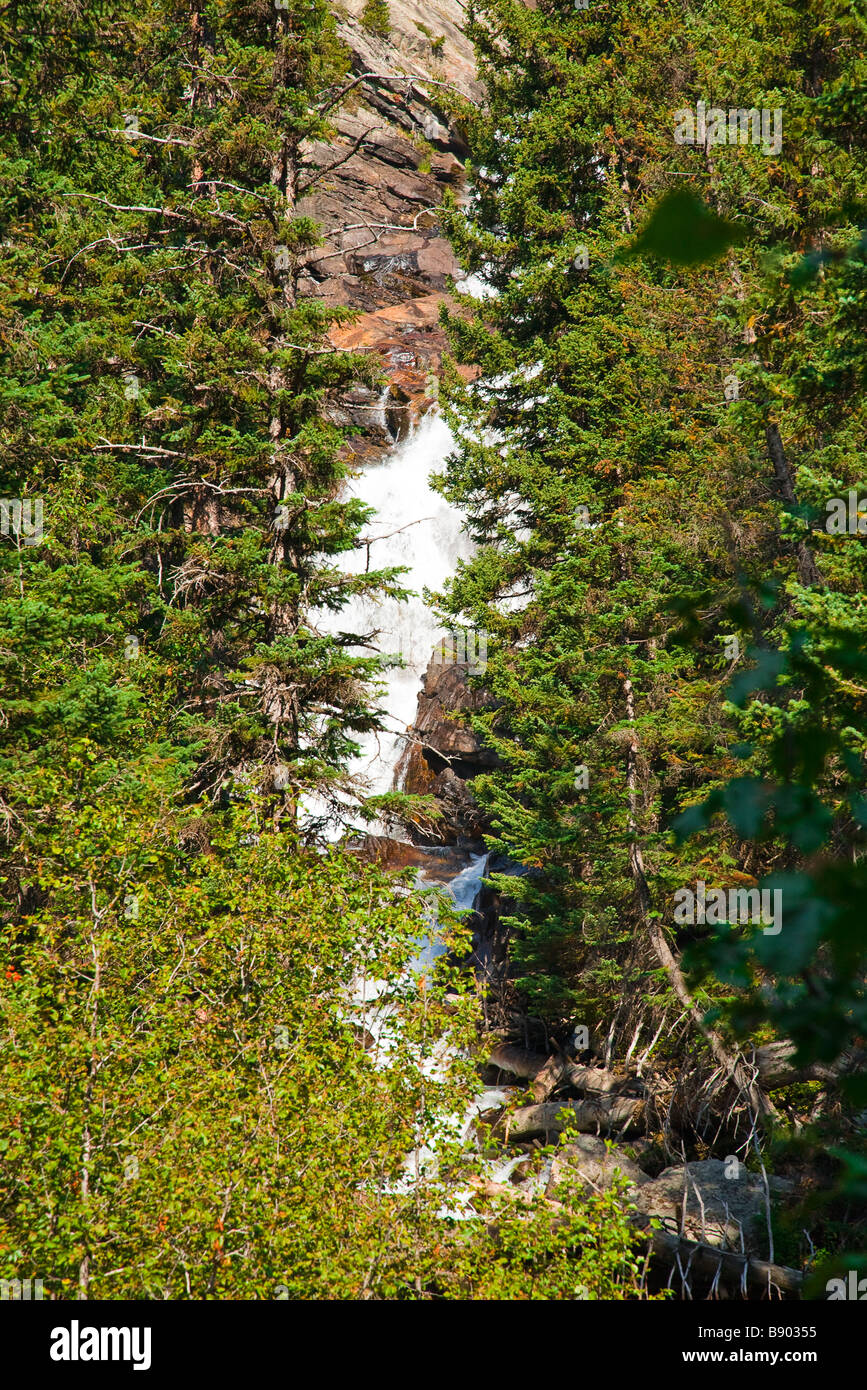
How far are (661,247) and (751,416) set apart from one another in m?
11.1

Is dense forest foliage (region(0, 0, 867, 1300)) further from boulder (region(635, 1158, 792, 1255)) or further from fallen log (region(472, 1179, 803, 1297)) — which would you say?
boulder (region(635, 1158, 792, 1255))

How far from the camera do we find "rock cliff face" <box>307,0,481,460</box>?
36.1 meters

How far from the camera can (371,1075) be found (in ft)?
23.7

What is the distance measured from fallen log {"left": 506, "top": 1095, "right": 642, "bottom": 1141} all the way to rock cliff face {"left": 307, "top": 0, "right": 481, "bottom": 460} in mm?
23835

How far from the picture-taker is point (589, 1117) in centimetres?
1394

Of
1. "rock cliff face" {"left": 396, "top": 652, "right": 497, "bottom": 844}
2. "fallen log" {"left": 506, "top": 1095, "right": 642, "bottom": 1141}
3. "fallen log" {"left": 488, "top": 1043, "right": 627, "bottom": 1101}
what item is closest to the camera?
"fallen log" {"left": 506, "top": 1095, "right": 642, "bottom": 1141}

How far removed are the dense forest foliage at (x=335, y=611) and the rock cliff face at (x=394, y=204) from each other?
1474 cm

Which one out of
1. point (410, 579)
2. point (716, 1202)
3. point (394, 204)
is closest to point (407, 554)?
point (410, 579)

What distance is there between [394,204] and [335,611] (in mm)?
42616

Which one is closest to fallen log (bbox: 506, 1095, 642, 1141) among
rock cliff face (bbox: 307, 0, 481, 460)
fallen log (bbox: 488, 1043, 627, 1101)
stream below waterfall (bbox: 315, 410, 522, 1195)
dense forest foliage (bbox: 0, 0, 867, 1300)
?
fallen log (bbox: 488, 1043, 627, 1101)

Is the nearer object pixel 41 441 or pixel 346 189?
pixel 41 441
